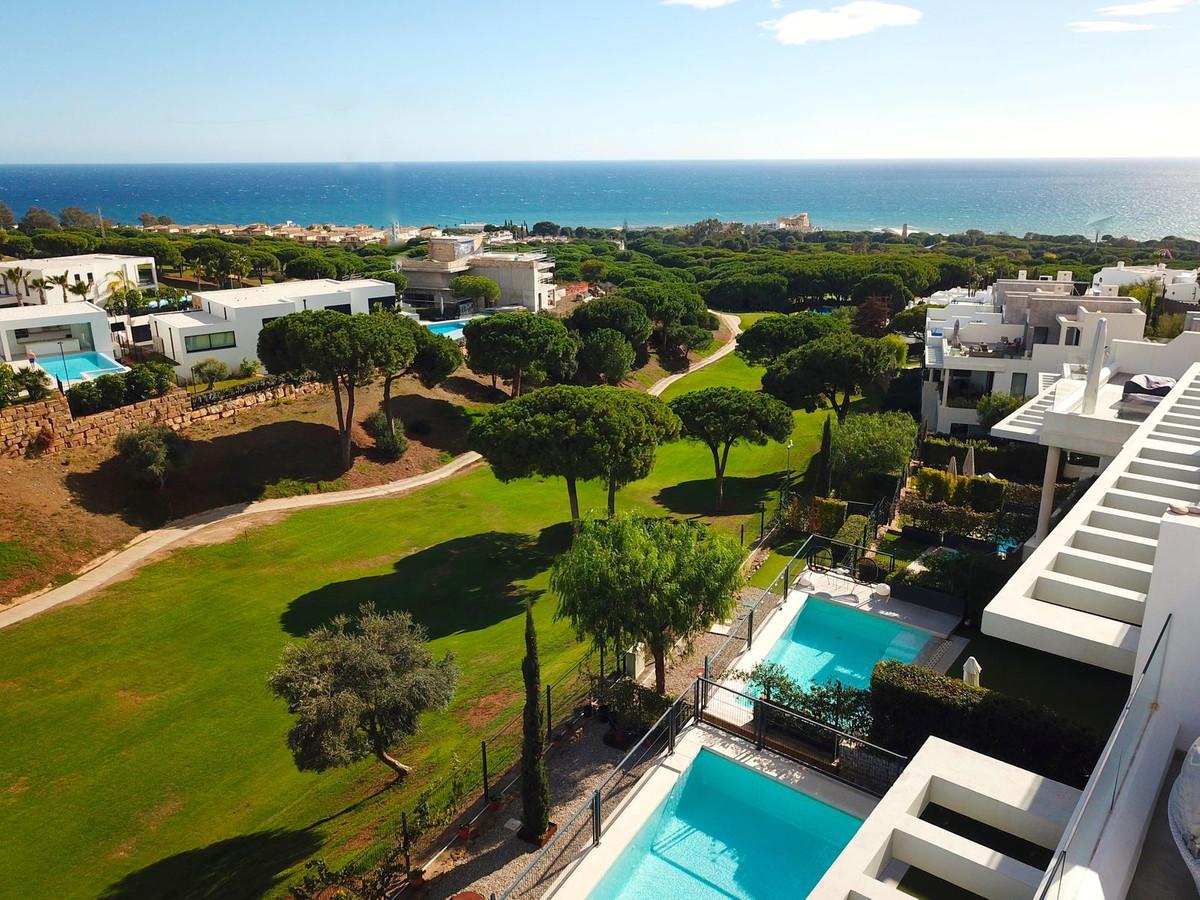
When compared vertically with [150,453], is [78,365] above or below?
above

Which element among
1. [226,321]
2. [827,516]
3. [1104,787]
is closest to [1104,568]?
[1104,787]

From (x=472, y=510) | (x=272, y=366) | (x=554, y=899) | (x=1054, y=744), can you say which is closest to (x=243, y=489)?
(x=272, y=366)

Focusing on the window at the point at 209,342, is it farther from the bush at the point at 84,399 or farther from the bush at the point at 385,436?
the bush at the point at 385,436

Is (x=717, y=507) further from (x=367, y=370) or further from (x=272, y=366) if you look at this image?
(x=272, y=366)

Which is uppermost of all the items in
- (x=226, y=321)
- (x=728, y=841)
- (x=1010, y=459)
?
(x=226, y=321)

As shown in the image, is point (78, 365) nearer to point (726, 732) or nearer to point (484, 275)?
point (484, 275)

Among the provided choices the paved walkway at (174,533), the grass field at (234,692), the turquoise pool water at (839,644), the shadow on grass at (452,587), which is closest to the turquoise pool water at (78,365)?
the paved walkway at (174,533)
